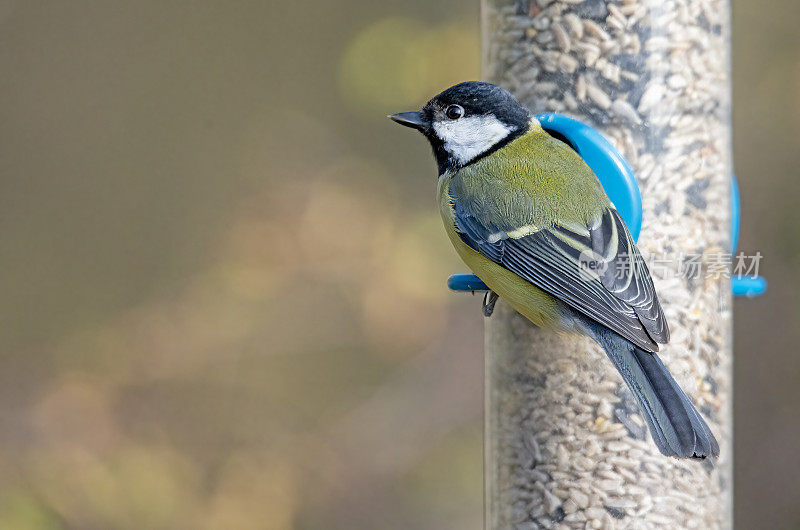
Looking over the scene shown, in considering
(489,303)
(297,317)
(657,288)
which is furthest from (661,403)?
(297,317)

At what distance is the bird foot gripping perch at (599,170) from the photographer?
10.4 feet

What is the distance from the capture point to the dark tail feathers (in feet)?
9.00

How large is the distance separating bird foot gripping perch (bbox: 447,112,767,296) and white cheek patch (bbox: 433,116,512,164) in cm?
16

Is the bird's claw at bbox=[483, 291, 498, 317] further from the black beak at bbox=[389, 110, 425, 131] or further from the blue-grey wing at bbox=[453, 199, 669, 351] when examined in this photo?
the black beak at bbox=[389, 110, 425, 131]

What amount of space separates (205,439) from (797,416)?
3.18 metres

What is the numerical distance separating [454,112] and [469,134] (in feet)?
0.28

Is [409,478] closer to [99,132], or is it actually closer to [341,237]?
[341,237]

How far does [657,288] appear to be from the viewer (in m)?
3.24

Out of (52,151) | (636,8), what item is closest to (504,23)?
(636,8)

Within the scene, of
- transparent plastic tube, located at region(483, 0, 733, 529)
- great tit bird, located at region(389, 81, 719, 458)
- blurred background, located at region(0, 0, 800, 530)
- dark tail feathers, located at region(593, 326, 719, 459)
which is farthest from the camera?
blurred background, located at region(0, 0, 800, 530)

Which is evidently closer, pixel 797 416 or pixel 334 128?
pixel 797 416

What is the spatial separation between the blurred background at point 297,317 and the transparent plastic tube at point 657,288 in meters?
2.58

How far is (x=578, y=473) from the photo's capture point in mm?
3178

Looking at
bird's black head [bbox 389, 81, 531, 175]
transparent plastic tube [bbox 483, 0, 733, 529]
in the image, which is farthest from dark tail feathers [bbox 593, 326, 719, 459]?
bird's black head [bbox 389, 81, 531, 175]
